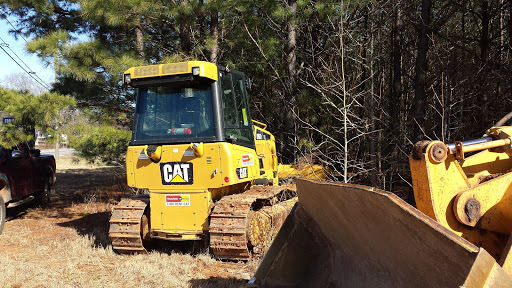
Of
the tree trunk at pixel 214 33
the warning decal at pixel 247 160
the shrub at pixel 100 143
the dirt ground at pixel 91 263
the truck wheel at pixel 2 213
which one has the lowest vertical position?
the dirt ground at pixel 91 263

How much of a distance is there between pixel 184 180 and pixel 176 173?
0.49 ft

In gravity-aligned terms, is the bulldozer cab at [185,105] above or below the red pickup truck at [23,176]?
above

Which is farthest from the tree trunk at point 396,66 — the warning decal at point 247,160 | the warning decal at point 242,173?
the warning decal at point 242,173

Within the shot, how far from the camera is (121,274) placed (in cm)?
533

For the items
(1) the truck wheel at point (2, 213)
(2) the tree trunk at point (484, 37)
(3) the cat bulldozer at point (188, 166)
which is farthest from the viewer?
(2) the tree trunk at point (484, 37)

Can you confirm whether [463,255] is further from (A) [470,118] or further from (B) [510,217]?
(A) [470,118]

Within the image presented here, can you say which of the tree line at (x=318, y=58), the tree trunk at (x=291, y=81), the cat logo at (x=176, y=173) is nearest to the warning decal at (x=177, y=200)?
the cat logo at (x=176, y=173)

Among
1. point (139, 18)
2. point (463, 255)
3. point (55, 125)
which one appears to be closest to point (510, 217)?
point (463, 255)

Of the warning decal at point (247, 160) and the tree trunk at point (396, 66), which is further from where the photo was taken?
the tree trunk at point (396, 66)

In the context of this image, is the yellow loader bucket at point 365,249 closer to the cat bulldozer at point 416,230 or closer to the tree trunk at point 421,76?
the cat bulldozer at point 416,230

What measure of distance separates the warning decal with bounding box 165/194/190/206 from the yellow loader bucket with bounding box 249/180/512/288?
2240 millimetres

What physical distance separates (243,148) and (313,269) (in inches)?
112

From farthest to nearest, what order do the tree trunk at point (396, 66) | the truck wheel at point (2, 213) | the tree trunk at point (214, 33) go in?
1. the tree trunk at point (396, 66)
2. the tree trunk at point (214, 33)
3. the truck wheel at point (2, 213)

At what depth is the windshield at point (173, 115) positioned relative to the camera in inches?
230
